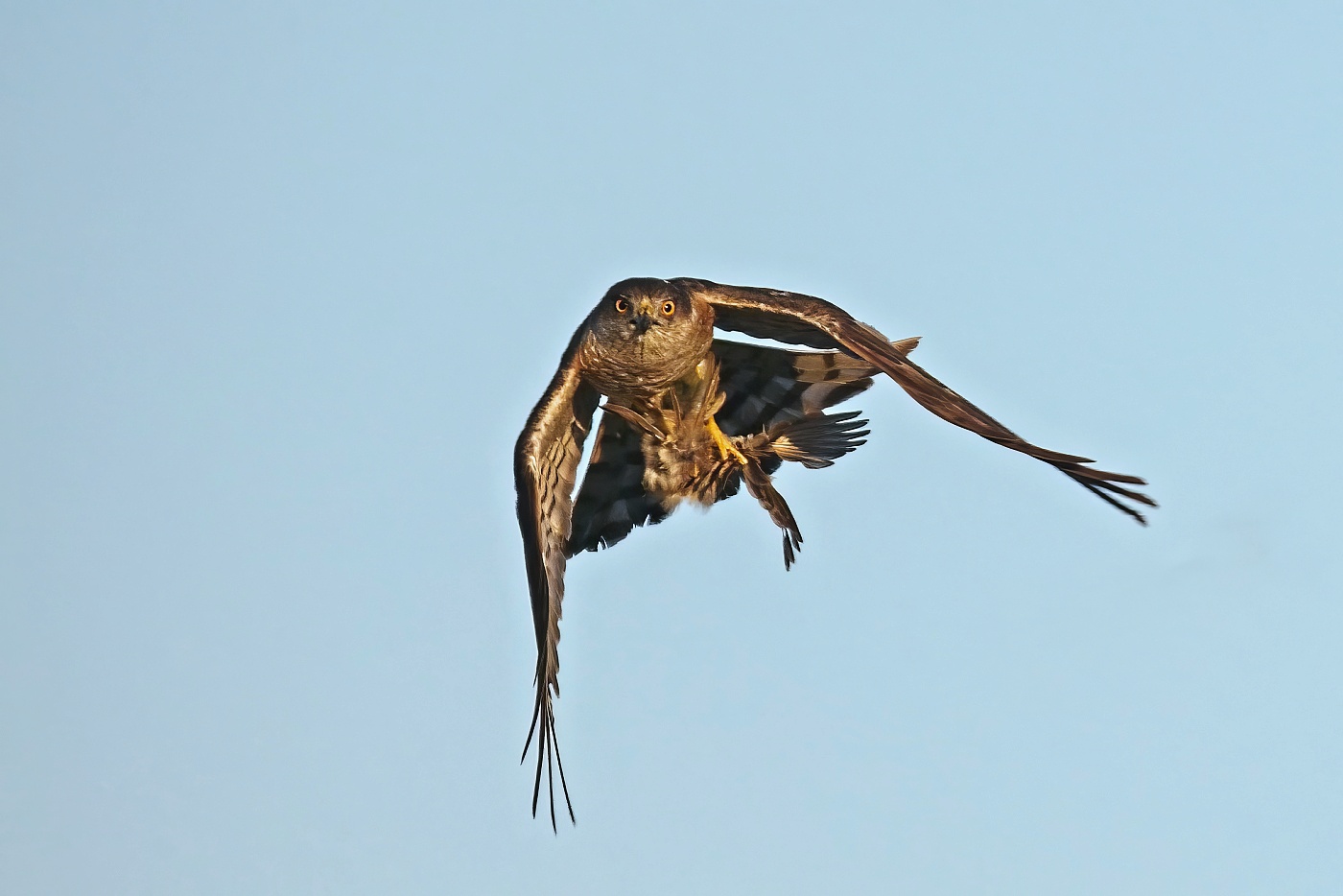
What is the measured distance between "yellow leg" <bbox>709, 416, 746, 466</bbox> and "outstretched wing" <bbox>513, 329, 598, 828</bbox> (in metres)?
0.96

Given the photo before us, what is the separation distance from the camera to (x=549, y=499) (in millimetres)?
13648

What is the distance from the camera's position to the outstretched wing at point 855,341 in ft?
35.1

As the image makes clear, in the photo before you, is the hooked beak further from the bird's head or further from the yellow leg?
the yellow leg

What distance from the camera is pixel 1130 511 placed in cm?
1023

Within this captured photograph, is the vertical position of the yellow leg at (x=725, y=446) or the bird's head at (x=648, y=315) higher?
the bird's head at (x=648, y=315)

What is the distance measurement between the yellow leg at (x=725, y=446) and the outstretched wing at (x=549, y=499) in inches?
38.0

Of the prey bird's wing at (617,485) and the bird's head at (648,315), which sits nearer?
the bird's head at (648,315)

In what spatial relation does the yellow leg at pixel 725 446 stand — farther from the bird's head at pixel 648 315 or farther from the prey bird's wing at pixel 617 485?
the bird's head at pixel 648 315

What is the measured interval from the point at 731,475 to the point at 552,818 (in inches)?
130

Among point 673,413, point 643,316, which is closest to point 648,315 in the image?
point 643,316

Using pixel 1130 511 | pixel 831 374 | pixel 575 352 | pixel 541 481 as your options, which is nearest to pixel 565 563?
pixel 541 481

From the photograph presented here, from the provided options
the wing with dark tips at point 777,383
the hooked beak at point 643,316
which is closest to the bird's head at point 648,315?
the hooked beak at point 643,316

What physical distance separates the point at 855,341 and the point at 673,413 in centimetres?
198

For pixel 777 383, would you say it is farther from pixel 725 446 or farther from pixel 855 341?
pixel 855 341
